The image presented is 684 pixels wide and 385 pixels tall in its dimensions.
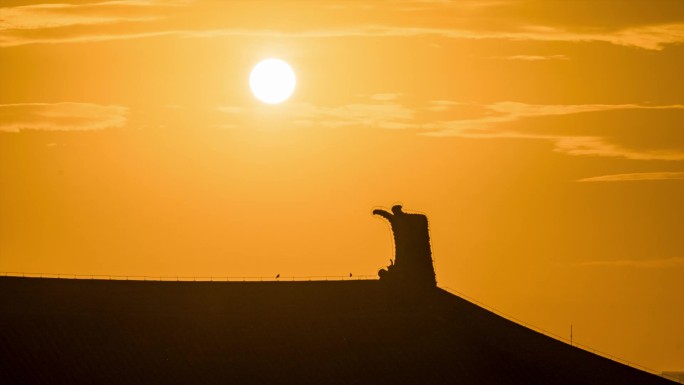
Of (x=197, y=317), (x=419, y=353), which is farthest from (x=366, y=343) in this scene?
(x=197, y=317)

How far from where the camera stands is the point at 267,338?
202 feet

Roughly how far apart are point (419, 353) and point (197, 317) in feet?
27.2

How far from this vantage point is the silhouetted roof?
2318 inches

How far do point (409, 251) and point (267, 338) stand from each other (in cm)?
862

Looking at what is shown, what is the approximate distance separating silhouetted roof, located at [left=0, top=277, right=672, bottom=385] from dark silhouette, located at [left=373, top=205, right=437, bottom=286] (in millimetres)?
616

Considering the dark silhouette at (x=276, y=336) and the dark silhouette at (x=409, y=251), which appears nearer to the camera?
the dark silhouette at (x=276, y=336)

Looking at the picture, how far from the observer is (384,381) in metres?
61.3

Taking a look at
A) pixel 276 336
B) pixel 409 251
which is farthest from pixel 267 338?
pixel 409 251

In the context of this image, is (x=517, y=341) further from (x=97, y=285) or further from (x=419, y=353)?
(x=97, y=285)

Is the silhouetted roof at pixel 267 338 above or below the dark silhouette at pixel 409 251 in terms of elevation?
below

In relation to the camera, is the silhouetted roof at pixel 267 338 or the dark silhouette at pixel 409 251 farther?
the dark silhouette at pixel 409 251

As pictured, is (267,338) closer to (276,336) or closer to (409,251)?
(276,336)

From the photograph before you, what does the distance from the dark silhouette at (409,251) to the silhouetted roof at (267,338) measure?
62 centimetres

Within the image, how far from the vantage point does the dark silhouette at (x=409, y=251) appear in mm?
67188
